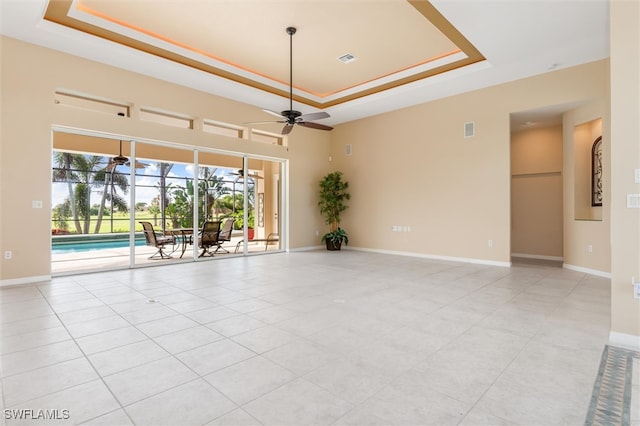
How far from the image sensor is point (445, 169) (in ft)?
24.9

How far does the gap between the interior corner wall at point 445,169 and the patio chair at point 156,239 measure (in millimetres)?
4985

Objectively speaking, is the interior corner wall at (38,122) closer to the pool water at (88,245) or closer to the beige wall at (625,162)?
the pool water at (88,245)

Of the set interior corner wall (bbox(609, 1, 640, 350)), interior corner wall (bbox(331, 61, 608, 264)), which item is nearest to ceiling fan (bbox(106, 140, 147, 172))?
interior corner wall (bbox(331, 61, 608, 264))

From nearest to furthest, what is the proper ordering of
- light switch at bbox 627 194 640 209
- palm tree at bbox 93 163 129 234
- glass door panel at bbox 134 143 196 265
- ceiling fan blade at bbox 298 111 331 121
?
light switch at bbox 627 194 640 209 < ceiling fan blade at bbox 298 111 331 121 < palm tree at bbox 93 163 129 234 < glass door panel at bbox 134 143 196 265

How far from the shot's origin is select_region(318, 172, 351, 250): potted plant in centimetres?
948

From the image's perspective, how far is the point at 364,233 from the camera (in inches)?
370

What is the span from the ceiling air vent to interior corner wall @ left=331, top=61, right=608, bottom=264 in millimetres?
2679

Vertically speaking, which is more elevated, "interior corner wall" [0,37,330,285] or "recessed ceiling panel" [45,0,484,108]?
"recessed ceiling panel" [45,0,484,108]

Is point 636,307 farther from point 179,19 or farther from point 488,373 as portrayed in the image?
point 179,19

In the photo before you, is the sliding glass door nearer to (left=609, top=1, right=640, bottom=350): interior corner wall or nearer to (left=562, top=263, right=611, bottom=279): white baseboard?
(left=562, top=263, right=611, bottom=279): white baseboard

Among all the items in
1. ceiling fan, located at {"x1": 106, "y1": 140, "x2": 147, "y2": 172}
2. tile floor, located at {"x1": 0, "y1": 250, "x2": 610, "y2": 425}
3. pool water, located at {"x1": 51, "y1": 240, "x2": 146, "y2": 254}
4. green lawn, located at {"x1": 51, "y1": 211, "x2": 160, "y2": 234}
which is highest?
ceiling fan, located at {"x1": 106, "y1": 140, "x2": 147, "y2": 172}

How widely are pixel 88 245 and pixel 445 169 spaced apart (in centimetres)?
835

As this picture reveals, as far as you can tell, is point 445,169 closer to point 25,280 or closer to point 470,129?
point 470,129

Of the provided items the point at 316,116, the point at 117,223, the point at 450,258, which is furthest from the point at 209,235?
the point at 450,258
